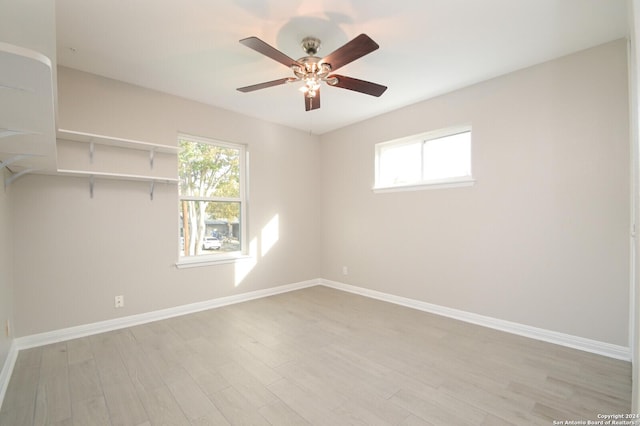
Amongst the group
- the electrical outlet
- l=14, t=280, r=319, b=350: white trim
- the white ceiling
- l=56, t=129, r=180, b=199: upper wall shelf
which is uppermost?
the white ceiling

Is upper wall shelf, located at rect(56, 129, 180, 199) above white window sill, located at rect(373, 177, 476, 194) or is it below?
above

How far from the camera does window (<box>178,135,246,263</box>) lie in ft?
12.2

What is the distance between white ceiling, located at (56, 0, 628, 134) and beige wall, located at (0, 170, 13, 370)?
54.6 inches

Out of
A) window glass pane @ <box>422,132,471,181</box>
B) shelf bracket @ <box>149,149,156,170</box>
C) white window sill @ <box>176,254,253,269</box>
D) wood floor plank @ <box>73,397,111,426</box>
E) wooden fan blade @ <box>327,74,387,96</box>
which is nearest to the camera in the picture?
wood floor plank @ <box>73,397,111,426</box>

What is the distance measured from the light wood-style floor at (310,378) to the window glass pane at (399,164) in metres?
1.96

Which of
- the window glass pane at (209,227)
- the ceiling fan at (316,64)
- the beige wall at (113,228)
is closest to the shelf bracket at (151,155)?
the beige wall at (113,228)

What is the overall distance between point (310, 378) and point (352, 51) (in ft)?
7.72

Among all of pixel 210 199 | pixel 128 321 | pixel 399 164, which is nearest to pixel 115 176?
pixel 210 199

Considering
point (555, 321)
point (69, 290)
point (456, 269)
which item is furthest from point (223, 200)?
point (555, 321)

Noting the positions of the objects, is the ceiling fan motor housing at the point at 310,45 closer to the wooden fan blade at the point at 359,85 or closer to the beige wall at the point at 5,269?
the wooden fan blade at the point at 359,85

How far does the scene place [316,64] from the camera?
88.5 inches

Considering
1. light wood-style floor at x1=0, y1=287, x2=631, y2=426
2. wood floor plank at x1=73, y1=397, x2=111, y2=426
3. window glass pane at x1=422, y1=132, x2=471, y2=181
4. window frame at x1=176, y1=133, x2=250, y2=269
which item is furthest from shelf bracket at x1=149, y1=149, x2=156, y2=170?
window glass pane at x1=422, y1=132, x2=471, y2=181

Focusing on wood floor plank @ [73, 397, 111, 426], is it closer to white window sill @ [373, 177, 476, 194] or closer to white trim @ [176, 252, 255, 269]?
white trim @ [176, 252, 255, 269]

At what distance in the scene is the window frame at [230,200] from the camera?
368 centimetres
